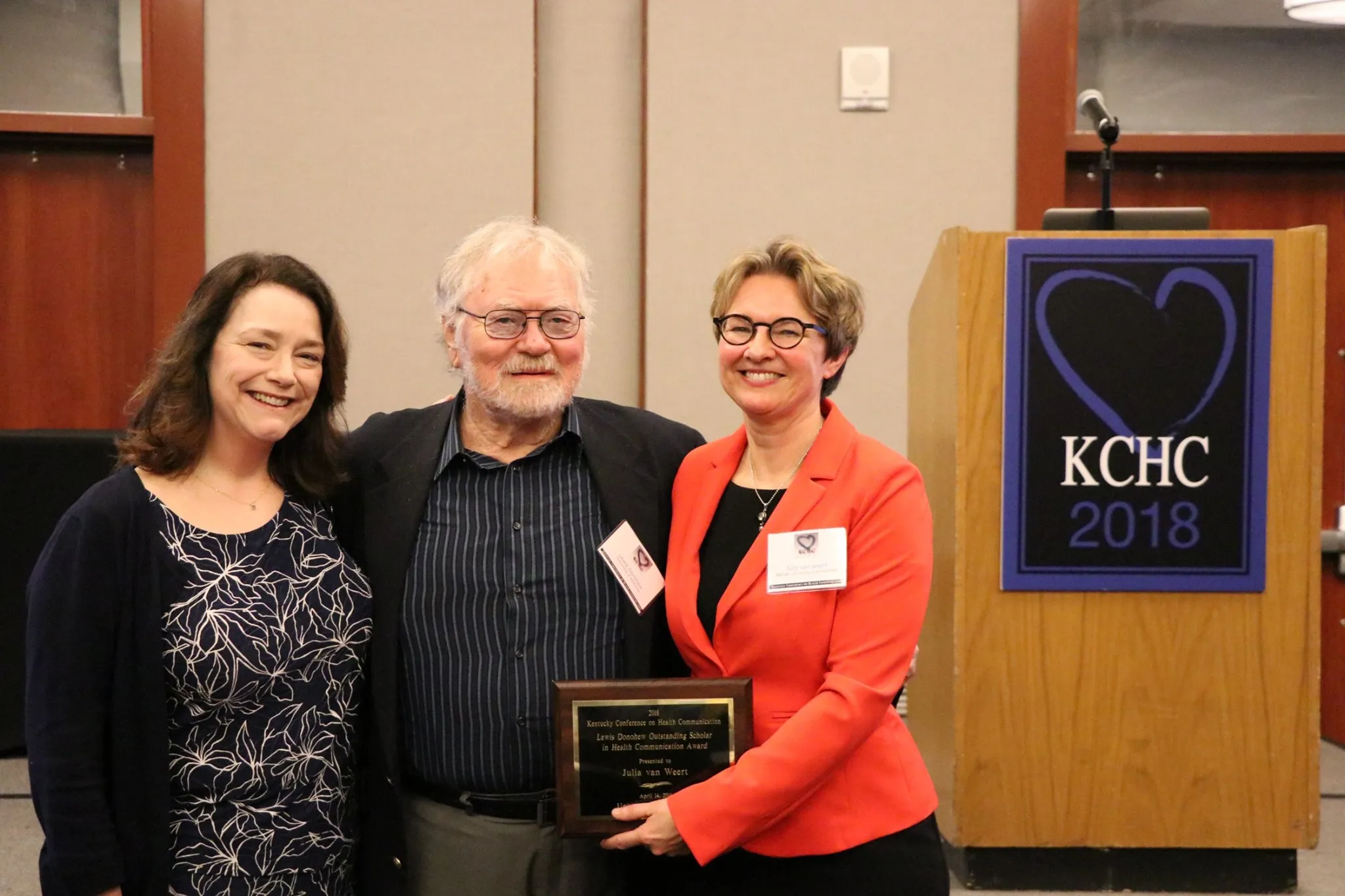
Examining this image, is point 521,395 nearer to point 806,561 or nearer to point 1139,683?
point 806,561

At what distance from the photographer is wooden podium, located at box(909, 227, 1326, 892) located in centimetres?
270

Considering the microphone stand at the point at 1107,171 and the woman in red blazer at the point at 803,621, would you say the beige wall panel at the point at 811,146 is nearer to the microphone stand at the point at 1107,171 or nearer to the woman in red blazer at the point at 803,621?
the microphone stand at the point at 1107,171

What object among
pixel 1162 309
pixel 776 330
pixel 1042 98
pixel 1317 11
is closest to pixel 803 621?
pixel 776 330

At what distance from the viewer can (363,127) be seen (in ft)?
13.9

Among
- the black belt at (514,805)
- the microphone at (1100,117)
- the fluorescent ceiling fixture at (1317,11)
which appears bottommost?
the black belt at (514,805)

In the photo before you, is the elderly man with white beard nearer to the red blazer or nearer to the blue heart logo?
the red blazer

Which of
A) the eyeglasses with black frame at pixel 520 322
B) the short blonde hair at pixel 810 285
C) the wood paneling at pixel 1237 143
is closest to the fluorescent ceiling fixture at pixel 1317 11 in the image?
the wood paneling at pixel 1237 143

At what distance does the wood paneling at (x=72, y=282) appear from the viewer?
4.47 meters

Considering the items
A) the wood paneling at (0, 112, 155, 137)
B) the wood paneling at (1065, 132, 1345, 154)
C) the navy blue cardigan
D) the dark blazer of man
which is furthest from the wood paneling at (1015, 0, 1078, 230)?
the navy blue cardigan

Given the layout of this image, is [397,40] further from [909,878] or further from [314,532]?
[909,878]

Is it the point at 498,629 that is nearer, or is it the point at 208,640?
the point at 208,640

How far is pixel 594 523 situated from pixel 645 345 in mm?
2465

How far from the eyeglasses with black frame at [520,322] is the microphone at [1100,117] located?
1.57 meters

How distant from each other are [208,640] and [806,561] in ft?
2.79
